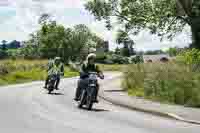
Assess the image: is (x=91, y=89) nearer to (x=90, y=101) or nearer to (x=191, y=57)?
(x=90, y=101)

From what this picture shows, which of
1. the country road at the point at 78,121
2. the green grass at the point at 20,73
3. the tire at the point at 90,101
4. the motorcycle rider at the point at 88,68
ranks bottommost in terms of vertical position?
the green grass at the point at 20,73

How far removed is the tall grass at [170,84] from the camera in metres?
20.7

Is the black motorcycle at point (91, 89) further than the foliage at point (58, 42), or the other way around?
the foliage at point (58, 42)

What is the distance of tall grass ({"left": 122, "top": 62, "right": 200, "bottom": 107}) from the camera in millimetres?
20734

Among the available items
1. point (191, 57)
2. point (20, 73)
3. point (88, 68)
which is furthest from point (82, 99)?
point (20, 73)

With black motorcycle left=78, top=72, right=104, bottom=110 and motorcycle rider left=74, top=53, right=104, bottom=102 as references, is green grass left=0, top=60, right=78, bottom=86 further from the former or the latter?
black motorcycle left=78, top=72, right=104, bottom=110

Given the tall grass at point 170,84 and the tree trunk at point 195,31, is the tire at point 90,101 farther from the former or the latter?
the tree trunk at point 195,31

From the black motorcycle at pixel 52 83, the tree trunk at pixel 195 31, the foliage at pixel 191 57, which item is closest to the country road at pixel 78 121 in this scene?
the foliage at pixel 191 57

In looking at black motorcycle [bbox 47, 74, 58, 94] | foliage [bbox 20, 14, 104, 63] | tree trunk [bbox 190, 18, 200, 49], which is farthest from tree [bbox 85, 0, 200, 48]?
foliage [bbox 20, 14, 104, 63]

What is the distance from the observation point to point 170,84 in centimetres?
2231

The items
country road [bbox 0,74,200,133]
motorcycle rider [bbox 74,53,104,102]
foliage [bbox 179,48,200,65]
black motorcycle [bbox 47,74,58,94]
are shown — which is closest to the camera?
country road [bbox 0,74,200,133]

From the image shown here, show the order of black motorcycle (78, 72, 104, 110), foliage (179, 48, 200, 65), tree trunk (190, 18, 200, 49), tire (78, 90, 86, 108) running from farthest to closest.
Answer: tree trunk (190, 18, 200, 49) < foliage (179, 48, 200, 65) < tire (78, 90, 86, 108) < black motorcycle (78, 72, 104, 110)

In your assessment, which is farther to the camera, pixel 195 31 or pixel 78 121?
pixel 195 31

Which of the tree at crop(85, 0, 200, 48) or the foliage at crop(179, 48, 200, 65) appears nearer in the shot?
the foliage at crop(179, 48, 200, 65)
